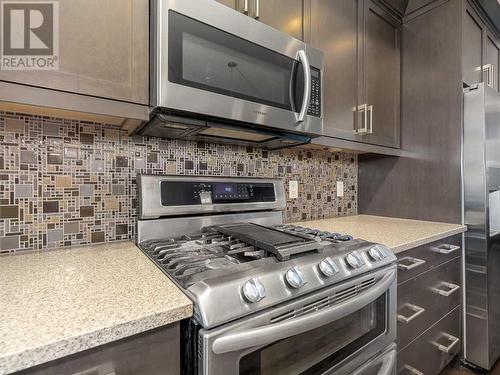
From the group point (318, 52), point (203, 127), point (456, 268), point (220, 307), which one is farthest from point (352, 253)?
point (456, 268)

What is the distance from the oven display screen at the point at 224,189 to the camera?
1.27 metres

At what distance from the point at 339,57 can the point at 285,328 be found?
1.37 metres

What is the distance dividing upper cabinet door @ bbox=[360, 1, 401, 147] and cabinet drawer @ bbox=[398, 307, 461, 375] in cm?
104

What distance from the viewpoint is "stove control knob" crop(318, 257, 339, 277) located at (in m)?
0.79

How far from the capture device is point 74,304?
0.56 metres

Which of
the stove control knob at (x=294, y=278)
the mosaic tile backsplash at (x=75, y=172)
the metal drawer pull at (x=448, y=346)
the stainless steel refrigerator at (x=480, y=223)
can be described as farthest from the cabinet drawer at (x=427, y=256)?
the mosaic tile backsplash at (x=75, y=172)

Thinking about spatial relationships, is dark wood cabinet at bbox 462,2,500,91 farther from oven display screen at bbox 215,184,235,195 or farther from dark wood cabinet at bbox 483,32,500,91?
oven display screen at bbox 215,184,235,195

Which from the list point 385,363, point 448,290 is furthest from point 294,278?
point 448,290

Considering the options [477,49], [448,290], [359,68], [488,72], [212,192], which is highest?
[477,49]

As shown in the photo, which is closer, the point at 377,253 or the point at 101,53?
the point at 101,53

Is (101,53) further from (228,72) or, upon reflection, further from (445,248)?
(445,248)

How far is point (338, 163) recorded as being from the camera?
1.94m

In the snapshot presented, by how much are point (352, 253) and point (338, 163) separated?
1130 mm

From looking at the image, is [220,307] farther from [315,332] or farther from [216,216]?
[216,216]
